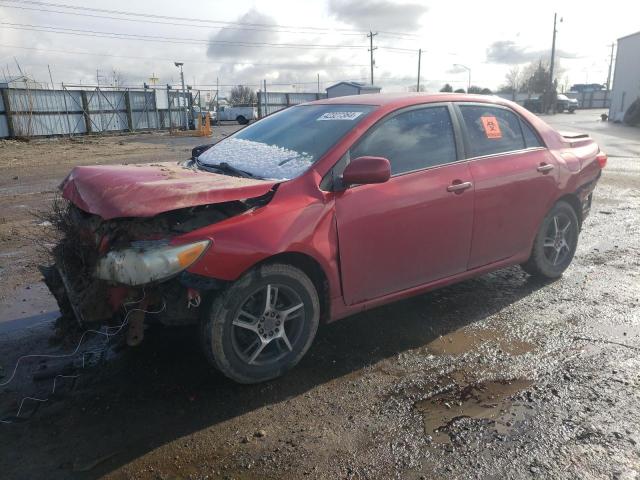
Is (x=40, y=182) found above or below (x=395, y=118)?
below

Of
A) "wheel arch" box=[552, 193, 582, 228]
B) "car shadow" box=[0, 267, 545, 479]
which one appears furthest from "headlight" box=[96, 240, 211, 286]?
"wheel arch" box=[552, 193, 582, 228]

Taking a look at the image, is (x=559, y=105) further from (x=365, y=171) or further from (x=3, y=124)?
(x=365, y=171)

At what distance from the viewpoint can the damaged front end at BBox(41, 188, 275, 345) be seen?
269 centimetres

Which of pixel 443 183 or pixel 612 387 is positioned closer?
pixel 612 387

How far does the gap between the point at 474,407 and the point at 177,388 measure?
1.79 m

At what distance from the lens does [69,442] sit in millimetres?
2619

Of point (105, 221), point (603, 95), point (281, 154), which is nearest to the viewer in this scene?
point (105, 221)

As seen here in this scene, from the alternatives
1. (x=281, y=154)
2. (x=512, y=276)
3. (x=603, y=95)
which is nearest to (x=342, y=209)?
(x=281, y=154)

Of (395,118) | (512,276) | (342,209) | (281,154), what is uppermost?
(395,118)

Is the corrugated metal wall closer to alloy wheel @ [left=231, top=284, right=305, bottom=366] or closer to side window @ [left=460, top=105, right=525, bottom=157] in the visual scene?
side window @ [left=460, top=105, right=525, bottom=157]

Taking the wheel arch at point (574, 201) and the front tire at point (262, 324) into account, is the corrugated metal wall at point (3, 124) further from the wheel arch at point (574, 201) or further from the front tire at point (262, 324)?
the wheel arch at point (574, 201)

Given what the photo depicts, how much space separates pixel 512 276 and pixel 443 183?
75.3 inches

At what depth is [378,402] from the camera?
2.97m

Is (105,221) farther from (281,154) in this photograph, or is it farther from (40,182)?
(40,182)
